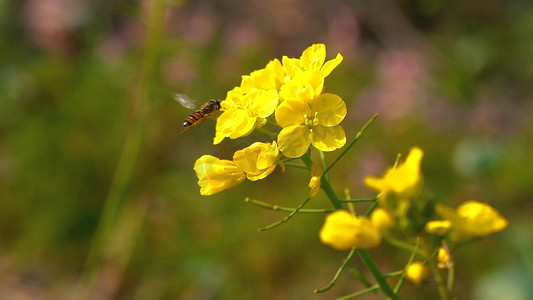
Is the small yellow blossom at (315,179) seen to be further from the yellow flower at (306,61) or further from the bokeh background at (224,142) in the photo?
the bokeh background at (224,142)

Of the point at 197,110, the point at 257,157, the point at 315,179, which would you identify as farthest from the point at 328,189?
the point at 197,110

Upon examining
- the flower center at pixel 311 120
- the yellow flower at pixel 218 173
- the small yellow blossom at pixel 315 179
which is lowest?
the yellow flower at pixel 218 173

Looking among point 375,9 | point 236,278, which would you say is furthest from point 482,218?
point 375,9

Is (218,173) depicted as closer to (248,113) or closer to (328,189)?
(248,113)

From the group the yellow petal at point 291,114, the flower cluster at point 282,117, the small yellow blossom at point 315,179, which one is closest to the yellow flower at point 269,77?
the flower cluster at point 282,117

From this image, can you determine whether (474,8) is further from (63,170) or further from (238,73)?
(63,170)
